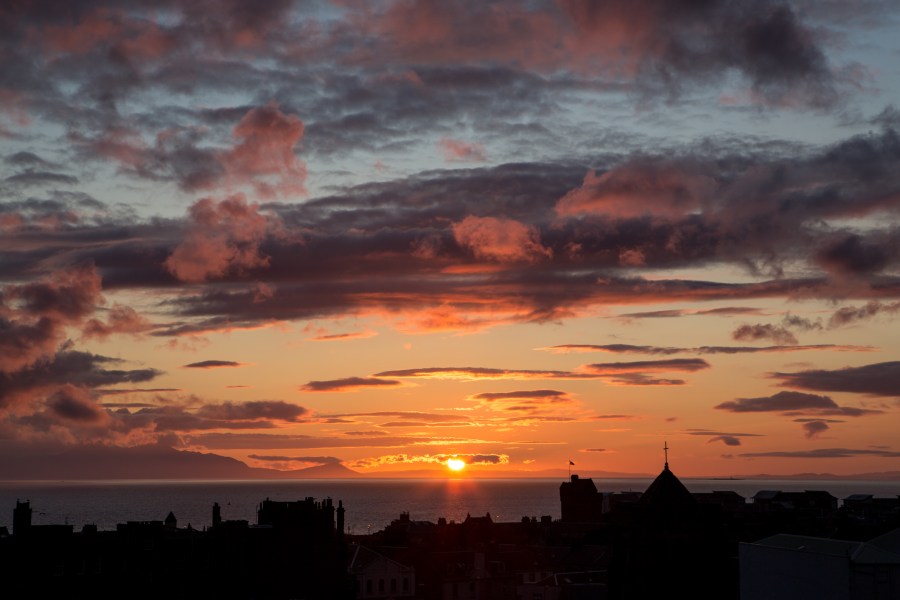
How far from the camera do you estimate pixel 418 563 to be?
4432 inches

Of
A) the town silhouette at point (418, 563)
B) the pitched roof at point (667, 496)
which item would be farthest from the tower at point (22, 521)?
the pitched roof at point (667, 496)

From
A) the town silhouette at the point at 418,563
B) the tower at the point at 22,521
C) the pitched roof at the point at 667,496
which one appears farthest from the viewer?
the pitched roof at the point at 667,496

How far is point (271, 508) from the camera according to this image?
9031 centimetres

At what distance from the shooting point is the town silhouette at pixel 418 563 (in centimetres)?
7475

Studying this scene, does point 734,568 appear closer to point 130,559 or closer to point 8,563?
point 130,559

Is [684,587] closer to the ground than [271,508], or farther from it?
closer to the ground

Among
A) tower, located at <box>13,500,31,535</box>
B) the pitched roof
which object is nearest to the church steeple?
the pitched roof

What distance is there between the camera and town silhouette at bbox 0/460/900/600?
74.8 metres

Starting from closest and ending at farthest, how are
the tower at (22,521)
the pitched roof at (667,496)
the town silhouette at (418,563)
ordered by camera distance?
the tower at (22,521), the town silhouette at (418,563), the pitched roof at (667,496)

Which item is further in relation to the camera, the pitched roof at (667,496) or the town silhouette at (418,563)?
the pitched roof at (667,496)

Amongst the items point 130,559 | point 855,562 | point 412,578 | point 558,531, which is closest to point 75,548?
point 130,559

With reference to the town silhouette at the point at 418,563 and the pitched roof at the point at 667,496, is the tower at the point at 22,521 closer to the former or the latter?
the town silhouette at the point at 418,563

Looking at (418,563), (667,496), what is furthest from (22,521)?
(667,496)

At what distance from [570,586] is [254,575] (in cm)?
3947
